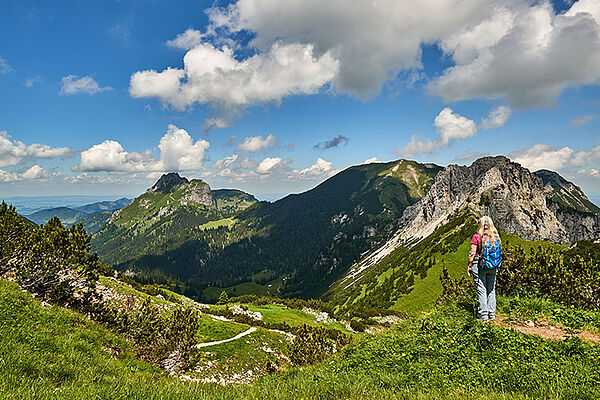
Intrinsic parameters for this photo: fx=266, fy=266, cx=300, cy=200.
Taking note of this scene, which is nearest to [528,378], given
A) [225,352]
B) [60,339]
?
[60,339]

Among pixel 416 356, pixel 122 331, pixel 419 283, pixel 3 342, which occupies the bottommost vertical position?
pixel 419 283

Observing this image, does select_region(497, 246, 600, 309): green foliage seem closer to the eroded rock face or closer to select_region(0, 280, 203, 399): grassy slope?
select_region(0, 280, 203, 399): grassy slope

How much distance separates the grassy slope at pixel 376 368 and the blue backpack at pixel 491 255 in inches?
101

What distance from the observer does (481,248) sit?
1192 centimetres

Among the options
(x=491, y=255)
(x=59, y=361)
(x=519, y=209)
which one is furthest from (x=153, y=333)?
(x=519, y=209)

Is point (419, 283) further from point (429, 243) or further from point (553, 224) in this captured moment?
point (553, 224)

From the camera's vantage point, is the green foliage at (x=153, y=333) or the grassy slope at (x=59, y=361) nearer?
the grassy slope at (x=59, y=361)

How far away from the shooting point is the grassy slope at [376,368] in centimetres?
639

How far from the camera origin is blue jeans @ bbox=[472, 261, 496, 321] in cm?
1146

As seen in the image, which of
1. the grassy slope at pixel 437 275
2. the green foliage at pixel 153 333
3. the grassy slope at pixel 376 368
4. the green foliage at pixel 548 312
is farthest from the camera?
the grassy slope at pixel 437 275

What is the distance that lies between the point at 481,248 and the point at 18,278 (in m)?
25.6

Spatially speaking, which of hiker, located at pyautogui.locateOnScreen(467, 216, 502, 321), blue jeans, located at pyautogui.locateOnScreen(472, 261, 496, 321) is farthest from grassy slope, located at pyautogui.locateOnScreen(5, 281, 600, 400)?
hiker, located at pyautogui.locateOnScreen(467, 216, 502, 321)

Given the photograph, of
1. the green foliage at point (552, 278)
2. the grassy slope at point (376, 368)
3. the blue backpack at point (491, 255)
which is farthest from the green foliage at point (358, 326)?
the blue backpack at point (491, 255)

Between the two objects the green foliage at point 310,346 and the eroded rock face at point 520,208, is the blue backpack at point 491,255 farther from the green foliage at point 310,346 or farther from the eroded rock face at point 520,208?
the eroded rock face at point 520,208
